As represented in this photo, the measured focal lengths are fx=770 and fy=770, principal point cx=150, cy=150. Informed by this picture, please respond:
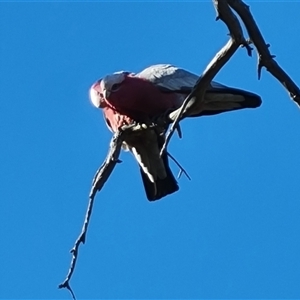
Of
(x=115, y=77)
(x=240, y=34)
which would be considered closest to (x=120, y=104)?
(x=115, y=77)

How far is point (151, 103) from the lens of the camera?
5930 millimetres

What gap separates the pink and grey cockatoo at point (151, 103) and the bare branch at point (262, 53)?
2408 mm

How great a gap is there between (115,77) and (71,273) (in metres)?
2.90

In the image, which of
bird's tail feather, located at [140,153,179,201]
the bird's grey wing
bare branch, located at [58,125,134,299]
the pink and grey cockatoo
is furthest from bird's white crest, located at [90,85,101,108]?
bare branch, located at [58,125,134,299]

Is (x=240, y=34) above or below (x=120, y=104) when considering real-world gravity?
below

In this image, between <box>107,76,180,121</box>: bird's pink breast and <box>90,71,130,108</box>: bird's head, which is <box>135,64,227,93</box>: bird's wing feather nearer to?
<box>107,76,180,121</box>: bird's pink breast

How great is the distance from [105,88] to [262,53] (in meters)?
3.04

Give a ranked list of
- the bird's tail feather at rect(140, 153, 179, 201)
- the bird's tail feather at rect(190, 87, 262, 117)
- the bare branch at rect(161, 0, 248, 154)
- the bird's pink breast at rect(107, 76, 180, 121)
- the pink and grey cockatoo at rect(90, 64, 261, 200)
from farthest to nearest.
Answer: the bird's tail feather at rect(140, 153, 179, 201), the bird's pink breast at rect(107, 76, 180, 121), the pink and grey cockatoo at rect(90, 64, 261, 200), the bird's tail feather at rect(190, 87, 262, 117), the bare branch at rect(161, 0, 248, 154)

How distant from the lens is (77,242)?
3.47m

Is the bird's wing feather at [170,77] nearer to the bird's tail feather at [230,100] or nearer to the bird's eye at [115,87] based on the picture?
the bird's eye at [115,87]

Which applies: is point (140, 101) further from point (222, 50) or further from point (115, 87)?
point (222, 50)

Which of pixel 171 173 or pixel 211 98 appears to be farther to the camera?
pixel 171 173

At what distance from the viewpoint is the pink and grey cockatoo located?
5656mm

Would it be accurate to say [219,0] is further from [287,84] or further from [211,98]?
[211,98]
